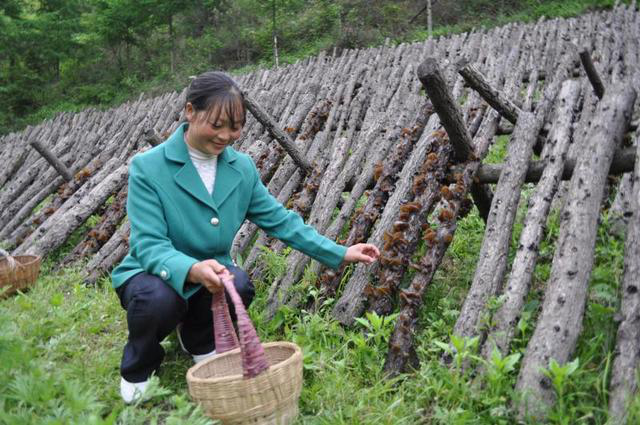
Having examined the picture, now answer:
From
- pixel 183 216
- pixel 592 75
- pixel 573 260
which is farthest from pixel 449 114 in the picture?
pixel 183 216

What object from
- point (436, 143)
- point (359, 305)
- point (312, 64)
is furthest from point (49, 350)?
point (312, 64)

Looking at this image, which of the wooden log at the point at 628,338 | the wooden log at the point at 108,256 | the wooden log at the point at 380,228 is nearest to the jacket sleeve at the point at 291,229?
the wooden log at the point at 380,228

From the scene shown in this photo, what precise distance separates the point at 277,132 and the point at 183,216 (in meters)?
1.54

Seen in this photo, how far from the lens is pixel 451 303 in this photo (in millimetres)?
2512

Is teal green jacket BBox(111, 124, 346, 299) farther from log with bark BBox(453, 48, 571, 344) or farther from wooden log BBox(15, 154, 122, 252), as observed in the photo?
wooden log BBox(15, 154, 122, 252)

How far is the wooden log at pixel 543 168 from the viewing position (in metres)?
2.26

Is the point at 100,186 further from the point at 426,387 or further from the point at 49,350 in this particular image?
the point at 426,387

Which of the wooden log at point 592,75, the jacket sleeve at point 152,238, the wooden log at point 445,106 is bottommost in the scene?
the jacket sleeve at point 152,238

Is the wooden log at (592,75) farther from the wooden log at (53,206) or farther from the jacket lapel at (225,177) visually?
the wooden log at (53,206)

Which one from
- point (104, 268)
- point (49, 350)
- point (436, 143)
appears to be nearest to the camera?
point (49, 350)

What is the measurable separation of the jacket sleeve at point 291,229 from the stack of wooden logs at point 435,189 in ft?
1.07

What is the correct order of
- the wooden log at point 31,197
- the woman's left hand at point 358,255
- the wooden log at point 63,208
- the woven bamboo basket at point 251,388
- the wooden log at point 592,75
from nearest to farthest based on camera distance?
the woven bamboo basket at point 251,388
the woman's left hand at point 358,255
the wooden log at point 592,75
the wooden log at point 63,208
the wooden log at point 31,197

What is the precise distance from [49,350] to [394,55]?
6.47m

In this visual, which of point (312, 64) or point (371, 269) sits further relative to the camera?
point (312, 64)
